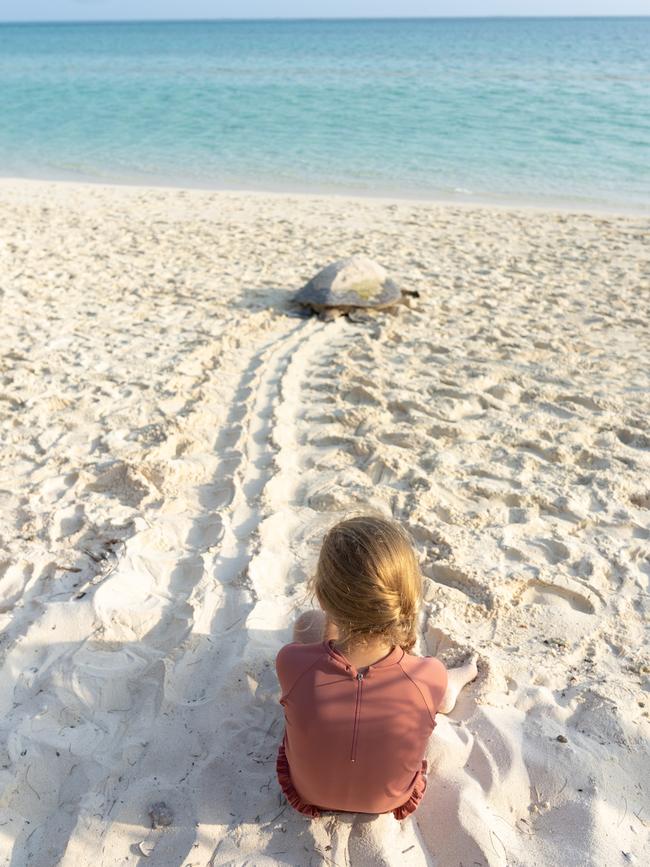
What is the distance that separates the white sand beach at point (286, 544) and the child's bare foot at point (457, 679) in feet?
0.14

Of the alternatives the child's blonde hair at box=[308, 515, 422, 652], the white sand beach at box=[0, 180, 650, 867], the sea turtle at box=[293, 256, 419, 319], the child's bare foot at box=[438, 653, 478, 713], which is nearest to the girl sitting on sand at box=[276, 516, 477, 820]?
the child's blonde hair at box=[308, 515, 422, 652]

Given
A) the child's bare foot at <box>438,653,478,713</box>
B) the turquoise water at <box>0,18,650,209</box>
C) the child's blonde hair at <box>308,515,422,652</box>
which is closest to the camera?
the child's blonde hair at <box>308,515,422,652</box>

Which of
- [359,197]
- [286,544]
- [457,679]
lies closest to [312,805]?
[457,679]

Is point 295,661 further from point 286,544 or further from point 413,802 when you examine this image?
point 286,544

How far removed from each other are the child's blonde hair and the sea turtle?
13.1 ft

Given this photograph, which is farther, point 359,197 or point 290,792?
point 359,197

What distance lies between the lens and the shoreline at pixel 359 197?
1047 centimetres

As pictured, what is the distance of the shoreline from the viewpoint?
10.5 metres

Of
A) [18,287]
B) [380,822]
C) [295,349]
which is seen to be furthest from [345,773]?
[18,287]

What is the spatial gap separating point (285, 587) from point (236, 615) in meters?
0.25

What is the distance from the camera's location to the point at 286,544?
2975 millimetres

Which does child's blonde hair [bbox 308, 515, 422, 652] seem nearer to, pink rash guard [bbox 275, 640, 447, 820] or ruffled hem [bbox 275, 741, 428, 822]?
pink rash guard [bbox 275, 640, 447, 820]

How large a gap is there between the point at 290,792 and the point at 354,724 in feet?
1.10

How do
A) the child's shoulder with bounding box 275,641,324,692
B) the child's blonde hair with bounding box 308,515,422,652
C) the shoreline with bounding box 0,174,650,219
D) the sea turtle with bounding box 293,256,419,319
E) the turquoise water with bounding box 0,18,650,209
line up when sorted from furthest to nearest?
the turquoise water with bounding box 0,18,650,209 → the shoreline with bounding box 0,174,650,219 → the sea turtle with bounding box 293,256,419,319 → the child's shoulder with bounding box 275,641,324,692 → the child's blonde hair with bounding box 308,515,422,652
